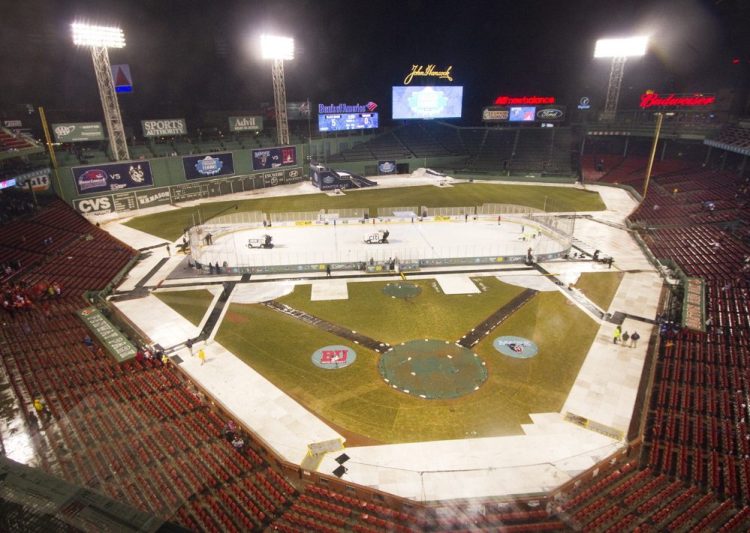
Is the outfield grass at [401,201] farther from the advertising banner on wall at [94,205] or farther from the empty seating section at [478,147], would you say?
the empty seating section at [478,147]

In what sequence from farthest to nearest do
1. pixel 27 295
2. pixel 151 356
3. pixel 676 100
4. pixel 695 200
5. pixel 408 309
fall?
pixel 676 100 < pixel 695 200 < pixel 408 309 < pixel 27 295 < pixel 151 356

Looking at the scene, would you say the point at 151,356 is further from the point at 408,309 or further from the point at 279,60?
the point at 279,60

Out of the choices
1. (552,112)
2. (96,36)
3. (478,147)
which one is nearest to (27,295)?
(96,36)

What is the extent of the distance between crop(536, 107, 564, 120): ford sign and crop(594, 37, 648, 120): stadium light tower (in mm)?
7806

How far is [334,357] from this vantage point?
84.6ft

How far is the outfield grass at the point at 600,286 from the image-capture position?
33.3m

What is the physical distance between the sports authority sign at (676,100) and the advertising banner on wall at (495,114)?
Answer: 23666mm

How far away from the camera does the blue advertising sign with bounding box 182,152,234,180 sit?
66.6 m

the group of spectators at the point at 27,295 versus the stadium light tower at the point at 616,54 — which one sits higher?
the stadium light tower at the point at 616,54

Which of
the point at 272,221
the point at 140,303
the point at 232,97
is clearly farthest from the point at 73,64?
the point at 140,303

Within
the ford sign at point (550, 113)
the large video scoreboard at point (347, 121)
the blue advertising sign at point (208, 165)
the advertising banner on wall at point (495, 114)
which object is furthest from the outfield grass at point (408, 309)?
the ford sign at point (550, 113)

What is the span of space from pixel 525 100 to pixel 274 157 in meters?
51.3

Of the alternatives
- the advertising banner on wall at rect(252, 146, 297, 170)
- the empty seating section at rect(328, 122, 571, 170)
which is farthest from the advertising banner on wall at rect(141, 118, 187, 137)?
the empty seating section at rect(328, 122, 571, 170)

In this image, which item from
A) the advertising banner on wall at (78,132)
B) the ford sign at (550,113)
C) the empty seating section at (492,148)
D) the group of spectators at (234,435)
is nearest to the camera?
the group of spectators at (234,435)
